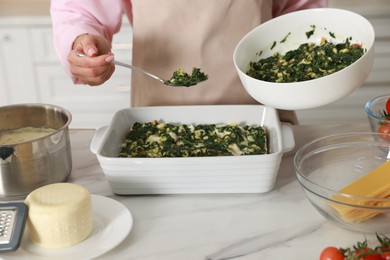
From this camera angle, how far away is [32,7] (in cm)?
270

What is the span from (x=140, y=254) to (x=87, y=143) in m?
0.50

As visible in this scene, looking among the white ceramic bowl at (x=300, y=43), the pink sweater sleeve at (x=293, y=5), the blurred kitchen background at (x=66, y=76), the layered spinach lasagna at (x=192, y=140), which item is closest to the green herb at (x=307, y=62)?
the white ceramic bowl at (x=300, y=43)

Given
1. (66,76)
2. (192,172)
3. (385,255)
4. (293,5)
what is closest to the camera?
(385,255)

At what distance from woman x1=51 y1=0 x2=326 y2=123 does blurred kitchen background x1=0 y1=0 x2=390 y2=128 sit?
1.09 metres

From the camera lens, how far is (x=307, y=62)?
1335mm

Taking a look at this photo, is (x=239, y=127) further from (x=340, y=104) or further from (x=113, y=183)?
(x=340, y=104)

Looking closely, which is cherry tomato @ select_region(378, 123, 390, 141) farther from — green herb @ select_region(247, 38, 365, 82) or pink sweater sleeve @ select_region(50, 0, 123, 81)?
pink sweater sleeve @ select_region(50, 0, 123, 81)

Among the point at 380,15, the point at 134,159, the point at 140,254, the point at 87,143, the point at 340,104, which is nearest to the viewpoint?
the point at 140,254

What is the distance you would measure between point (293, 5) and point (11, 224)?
3.32 feet

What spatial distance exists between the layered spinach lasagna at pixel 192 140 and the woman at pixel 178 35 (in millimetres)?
197

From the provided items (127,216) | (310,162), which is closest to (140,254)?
(127,216)

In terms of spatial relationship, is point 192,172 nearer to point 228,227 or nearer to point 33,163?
point 228,227

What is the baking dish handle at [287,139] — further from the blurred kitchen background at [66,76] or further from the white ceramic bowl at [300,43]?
the blurred kitchen background at [66,76]

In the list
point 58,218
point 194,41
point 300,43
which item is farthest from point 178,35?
point 58,218
